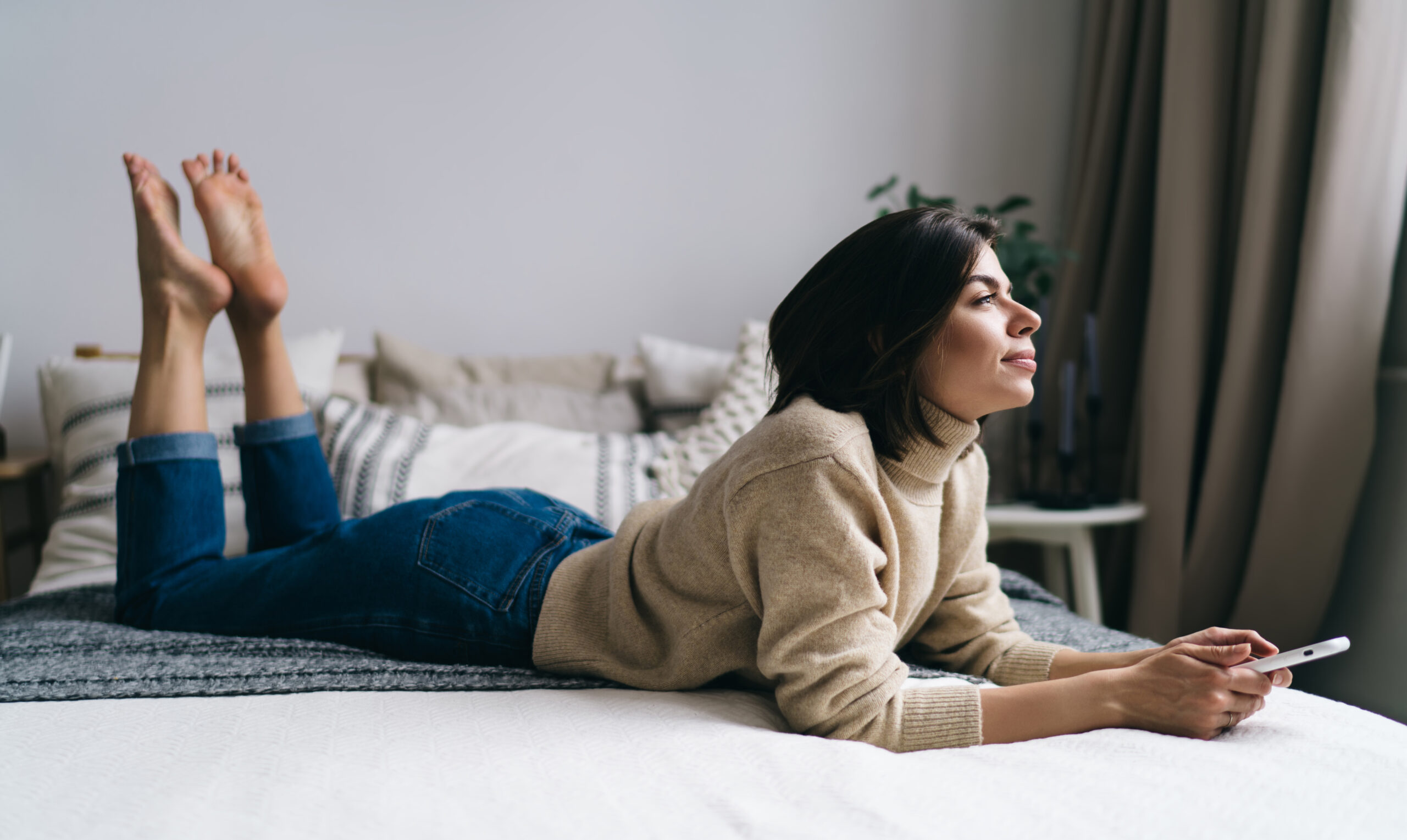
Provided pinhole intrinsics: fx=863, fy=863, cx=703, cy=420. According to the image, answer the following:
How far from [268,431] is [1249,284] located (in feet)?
5.42

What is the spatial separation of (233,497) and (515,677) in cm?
79

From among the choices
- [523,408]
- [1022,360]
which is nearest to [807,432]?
[1022,360]

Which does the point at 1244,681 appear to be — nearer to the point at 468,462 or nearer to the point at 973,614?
the point at 973,614

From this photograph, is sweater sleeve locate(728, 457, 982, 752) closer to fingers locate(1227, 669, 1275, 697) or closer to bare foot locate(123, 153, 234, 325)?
fingers locate(1227, 669, 1275, 697)

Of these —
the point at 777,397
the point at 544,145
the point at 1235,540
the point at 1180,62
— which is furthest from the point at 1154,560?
the point at 544,145

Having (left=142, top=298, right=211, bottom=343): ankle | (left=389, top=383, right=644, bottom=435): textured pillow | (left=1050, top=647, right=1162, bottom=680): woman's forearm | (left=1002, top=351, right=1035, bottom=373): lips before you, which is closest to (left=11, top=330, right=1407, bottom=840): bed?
(left=1050, top=647, right=1162, bottom=680): woman's forearm

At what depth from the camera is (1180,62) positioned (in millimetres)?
1731

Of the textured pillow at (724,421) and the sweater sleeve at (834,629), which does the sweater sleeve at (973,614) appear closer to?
the sweater sleeve at (834,629)

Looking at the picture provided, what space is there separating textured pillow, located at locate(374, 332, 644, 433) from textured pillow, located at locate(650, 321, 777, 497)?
21 centimetres

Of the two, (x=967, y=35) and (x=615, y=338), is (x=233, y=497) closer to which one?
(x=615, y=338)

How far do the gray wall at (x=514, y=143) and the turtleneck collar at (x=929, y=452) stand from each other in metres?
1.28

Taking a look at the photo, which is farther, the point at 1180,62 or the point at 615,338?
the point at 615,338

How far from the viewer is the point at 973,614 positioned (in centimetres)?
95

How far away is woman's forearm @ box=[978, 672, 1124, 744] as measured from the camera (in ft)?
2.33
